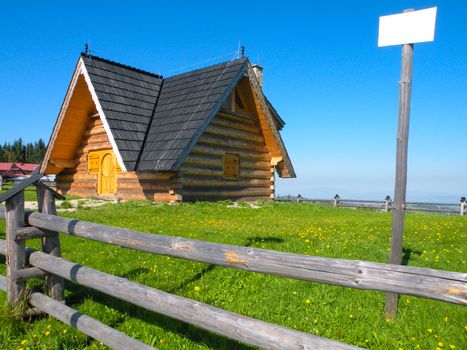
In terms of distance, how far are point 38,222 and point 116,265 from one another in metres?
1.73

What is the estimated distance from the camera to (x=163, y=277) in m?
5.31

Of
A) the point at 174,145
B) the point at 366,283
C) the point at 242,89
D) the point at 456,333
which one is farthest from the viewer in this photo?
the point at 242,89

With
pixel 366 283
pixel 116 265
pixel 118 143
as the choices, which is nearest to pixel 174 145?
pixel 118 143

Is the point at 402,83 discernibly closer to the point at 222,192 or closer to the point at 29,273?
the point at 29,273

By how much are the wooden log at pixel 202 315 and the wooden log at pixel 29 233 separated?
0.45 m

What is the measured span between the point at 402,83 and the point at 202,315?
3.08 metres

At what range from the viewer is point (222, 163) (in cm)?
1644

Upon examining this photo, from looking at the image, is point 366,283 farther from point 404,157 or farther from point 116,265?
point 116,265

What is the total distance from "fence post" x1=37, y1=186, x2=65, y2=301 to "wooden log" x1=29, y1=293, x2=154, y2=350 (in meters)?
0.13

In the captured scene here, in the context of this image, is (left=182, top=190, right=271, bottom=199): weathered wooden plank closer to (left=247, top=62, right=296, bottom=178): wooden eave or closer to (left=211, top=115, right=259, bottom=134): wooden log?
(left=247, top=62, right=296, bottom=178): wooden eave

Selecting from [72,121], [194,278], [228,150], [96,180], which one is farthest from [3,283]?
[72,121]

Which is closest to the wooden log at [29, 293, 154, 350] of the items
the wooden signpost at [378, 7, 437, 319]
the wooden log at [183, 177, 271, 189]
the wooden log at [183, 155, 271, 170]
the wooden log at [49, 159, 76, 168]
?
the wooden signpost at [378, 7, 437, 319]

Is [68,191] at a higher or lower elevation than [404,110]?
lower

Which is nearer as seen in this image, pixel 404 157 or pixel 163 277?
pixel 404 157
